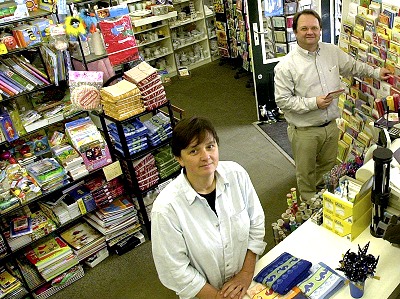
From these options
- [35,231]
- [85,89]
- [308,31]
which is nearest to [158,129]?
[85,89]

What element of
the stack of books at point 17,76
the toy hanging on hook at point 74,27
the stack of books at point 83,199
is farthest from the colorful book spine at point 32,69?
the stack of books at point 83,199

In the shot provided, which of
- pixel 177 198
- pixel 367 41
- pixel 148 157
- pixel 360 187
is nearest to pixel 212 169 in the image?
pixel 177 198

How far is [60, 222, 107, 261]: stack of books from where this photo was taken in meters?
3.65

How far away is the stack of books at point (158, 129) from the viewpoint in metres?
3.63

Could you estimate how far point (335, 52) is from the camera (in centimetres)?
338

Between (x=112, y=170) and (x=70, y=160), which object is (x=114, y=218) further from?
(x=70, y=160)

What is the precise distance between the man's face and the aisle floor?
1.58 metres

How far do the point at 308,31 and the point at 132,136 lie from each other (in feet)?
5.26

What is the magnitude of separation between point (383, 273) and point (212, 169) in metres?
0.94

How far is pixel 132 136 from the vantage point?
11.5ft

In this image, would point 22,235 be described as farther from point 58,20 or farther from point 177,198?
point 177,198

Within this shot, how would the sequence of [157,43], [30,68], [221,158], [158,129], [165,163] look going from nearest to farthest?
[30,68] < [158,129] < [165,163] < [221,158] < [157,43]

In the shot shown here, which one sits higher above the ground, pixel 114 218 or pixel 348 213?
pixel 348 213

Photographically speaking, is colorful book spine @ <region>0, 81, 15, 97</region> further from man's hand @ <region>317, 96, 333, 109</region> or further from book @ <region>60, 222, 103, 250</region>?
man's hand @ <region>317, 96, 333, 109</region>
